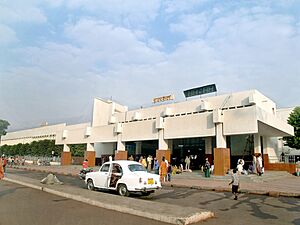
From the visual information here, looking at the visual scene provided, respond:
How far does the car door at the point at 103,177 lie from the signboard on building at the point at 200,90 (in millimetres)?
19861

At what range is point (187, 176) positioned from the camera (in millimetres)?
23281

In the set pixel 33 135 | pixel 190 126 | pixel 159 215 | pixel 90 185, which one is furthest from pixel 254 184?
pixel 33 135

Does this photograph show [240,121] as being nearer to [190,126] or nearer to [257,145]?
[190,126]

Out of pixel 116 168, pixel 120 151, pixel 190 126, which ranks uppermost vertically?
pixel 190 126

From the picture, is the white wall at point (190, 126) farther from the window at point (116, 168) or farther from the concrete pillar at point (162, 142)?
the window at point (116, 168)

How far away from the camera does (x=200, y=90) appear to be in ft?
102

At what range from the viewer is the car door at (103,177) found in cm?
1267

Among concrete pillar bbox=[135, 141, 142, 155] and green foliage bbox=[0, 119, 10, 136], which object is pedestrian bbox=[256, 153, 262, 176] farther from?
green foliage bbox=[0, 119, 10, 136]

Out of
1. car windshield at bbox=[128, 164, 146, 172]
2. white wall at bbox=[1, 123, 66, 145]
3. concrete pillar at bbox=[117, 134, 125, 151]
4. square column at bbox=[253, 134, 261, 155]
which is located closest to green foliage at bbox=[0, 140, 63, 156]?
white wall at bbox=[1, 123, 66, 145]

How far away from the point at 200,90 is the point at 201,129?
7.51m

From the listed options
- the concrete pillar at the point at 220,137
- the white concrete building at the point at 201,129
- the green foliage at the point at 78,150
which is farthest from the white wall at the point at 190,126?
the green foliage at the point at 78,150

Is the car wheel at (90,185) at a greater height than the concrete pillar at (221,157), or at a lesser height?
lesser

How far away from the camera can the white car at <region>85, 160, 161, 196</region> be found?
1142 centimetres

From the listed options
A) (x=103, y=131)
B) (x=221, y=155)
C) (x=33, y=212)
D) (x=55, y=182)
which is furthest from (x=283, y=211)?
(x=103, y=131)
